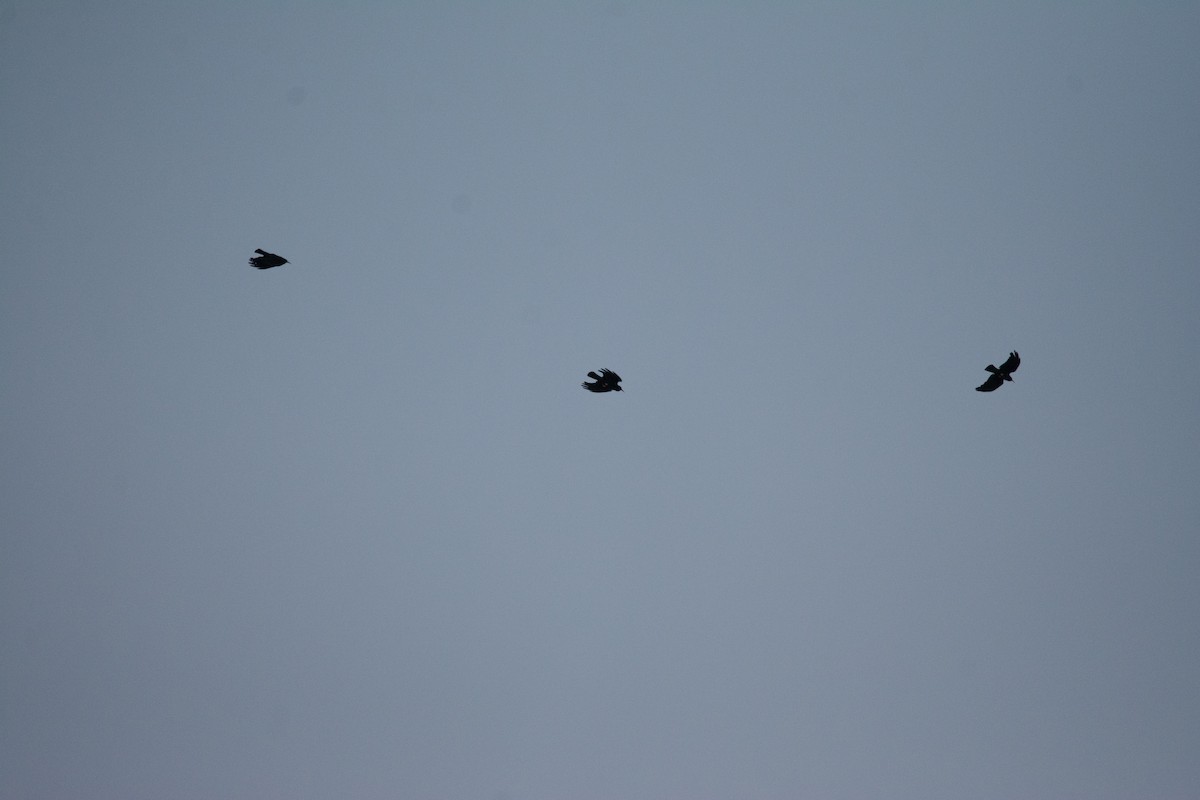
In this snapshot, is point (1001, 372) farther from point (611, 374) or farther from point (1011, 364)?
point (611, 374)

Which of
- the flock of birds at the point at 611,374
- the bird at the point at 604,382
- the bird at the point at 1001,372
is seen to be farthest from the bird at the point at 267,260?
the bird at the point at 1001,372

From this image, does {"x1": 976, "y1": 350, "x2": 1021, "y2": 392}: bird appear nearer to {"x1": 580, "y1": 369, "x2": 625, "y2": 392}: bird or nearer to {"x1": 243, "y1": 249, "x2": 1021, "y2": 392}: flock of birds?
{"x1": 243, "y1": 249, "x2": 1021, "y2": 392}: flock of birds

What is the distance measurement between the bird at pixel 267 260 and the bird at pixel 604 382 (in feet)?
29.9

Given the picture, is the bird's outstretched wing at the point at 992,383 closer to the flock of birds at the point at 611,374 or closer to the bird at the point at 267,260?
the flock of birds at the point at 611,374

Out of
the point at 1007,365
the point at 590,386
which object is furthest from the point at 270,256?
the point at 1007,365

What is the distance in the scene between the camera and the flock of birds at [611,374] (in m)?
45.3

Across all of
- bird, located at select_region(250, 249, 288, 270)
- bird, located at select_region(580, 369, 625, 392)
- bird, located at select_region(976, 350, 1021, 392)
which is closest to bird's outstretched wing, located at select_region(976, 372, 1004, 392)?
bird, located at select_region(976, 350, 1021, 392)

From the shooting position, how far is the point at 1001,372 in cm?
4603

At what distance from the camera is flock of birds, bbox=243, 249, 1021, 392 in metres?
45.3

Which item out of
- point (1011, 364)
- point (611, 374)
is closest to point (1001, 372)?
point (1011, 364)

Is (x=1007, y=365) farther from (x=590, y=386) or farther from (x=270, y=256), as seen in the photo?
(x=270, y=256)

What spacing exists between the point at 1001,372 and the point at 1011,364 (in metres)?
0.34

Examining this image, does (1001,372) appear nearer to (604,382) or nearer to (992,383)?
(992,383)

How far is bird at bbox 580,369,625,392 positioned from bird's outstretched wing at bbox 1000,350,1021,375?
33.9 ft
